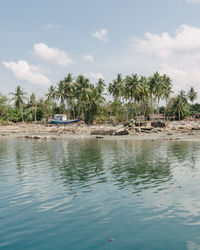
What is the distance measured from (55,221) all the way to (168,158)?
1526 centimetres

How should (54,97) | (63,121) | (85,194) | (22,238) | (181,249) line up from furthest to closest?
(54,97), (63,121), (85,194), (22,238), (181,249)

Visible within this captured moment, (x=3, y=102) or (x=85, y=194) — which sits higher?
(x=3, y=102)

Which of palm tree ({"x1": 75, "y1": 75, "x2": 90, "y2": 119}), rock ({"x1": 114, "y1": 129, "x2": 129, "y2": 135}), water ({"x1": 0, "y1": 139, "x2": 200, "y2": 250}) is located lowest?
water ({"x1": 0, "y1": 139, "x2": 200, "y2": 250})

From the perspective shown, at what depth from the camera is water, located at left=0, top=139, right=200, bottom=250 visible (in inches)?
288

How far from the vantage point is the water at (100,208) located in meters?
7.32

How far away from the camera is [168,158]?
71.7ft

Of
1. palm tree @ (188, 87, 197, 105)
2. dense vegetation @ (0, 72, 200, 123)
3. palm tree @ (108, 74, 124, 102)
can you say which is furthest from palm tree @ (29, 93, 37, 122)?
palm tree @ (188, 87, 197, 105)

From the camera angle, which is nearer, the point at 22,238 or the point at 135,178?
the point at 22,238

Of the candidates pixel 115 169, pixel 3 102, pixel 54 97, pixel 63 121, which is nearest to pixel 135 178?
pixel 115 169

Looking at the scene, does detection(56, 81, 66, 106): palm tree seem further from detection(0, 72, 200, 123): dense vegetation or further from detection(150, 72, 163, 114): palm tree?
detection(150, 72, 163, 114): palm tree

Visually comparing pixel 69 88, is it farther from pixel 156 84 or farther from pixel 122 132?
pixel 122 132

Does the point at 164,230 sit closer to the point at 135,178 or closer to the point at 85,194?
the point at 85,194

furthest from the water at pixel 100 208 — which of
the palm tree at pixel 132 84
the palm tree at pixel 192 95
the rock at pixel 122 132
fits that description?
the palm tree at pixel 192 95

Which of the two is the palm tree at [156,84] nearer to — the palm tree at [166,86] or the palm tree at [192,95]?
the palm tree at [166,86]
